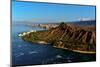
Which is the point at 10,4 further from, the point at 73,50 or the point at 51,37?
the point at 73,50

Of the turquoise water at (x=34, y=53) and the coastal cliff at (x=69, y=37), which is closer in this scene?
the turquoise water at (x=34, y=53)

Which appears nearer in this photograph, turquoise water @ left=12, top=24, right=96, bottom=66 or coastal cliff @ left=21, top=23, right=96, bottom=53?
turquoise water @ left=12, top=24, right=96, bottom=66

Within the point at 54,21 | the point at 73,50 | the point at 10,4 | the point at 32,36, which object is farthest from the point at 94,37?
the point at 10,4

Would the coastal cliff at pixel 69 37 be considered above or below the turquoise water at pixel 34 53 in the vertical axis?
above

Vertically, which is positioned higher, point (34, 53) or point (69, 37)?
point (69, 37)

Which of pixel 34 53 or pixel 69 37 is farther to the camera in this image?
pixel 69 37
